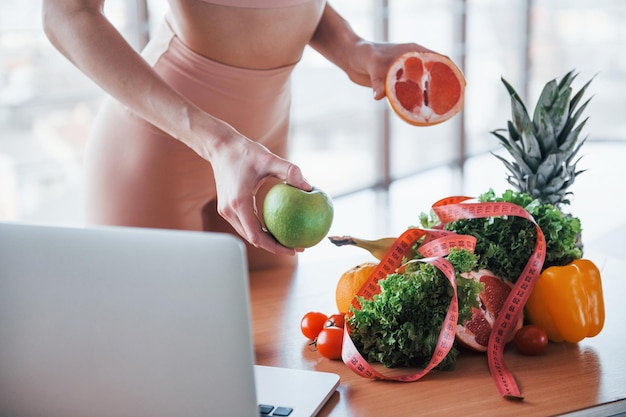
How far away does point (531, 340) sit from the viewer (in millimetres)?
1616

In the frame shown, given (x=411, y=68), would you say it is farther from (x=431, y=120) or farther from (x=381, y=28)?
(x=381, y=28)

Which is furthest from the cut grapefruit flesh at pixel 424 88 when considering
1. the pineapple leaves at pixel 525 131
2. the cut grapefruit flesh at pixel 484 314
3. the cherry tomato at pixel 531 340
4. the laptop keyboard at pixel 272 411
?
the laptop keyboard at pixel 272 411

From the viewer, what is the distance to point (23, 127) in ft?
17.0

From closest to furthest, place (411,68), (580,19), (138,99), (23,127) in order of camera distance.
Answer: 1. (138,99)
2. (411,68)
3. (23,127)
4. (580,19)

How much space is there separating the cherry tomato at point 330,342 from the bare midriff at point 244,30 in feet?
2.47

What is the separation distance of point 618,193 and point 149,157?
5181 millimetres

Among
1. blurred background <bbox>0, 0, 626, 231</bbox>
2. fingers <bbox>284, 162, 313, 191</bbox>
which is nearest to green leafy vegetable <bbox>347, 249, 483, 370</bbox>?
fingers <bbox>284, 162, 313, 191</bbox>

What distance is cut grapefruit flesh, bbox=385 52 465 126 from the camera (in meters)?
1.97

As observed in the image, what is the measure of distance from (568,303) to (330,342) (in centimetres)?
47

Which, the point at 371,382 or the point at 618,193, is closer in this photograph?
the point at 371,382

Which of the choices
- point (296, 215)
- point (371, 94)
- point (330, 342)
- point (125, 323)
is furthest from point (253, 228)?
point (371, 94)

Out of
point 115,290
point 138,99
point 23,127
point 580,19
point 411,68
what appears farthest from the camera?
point 580,19

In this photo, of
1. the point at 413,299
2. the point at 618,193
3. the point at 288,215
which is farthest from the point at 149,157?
the point at 618,193

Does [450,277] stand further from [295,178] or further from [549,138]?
[549,138]
